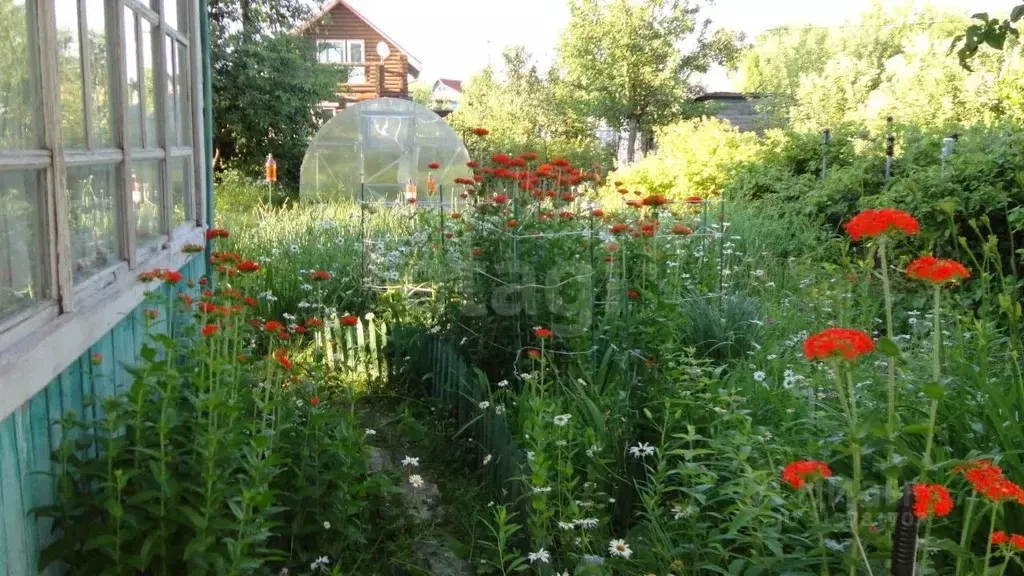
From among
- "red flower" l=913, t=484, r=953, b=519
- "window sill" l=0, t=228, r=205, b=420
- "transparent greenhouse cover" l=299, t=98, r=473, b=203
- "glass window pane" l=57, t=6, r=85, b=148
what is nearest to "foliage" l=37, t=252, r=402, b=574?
"window sill" l=0, t=228, r=205, b=420

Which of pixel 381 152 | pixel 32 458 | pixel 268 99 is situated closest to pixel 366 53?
pixel 268 99

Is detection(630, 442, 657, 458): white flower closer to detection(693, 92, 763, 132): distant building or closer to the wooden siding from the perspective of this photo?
detection(693, 92, 763, 132): distant building

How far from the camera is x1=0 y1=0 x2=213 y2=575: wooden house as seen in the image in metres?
1.95

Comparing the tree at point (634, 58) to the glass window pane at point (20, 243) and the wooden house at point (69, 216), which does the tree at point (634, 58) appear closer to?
the wooden house at point (69, 216)

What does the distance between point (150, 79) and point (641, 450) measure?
8.51 ft

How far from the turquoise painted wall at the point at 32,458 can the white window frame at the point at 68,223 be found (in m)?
0.08

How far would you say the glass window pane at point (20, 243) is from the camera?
1.95m

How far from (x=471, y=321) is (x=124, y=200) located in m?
2.02

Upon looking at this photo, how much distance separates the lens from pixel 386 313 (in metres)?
5.77

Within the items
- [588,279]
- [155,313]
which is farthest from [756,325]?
[155,313]

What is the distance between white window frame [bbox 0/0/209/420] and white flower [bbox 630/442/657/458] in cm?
179

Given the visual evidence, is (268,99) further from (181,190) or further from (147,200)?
(147,200)

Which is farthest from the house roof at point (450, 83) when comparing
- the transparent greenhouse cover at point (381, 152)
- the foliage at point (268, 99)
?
the transparent greenhouse cover at point (381, 152)

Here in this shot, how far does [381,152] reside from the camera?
48.6 feet
